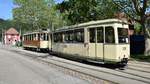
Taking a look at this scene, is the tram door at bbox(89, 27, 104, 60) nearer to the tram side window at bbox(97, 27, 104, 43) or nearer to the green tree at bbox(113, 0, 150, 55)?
the tram side window at bbox(97, 27, 104, 43)

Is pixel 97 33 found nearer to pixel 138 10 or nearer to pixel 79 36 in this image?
pixel 79 36

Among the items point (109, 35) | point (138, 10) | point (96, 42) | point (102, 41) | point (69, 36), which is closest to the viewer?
point (109, 35)

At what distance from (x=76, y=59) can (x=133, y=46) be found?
10636 millimetres

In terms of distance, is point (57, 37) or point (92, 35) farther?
point (57, 37)

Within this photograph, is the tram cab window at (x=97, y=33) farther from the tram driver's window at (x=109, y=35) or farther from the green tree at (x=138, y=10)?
the green tree at (x=138, y=10)

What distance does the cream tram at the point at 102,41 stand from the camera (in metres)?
22.3

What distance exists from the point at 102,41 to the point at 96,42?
822mm

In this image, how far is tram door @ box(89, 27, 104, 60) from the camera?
77.0 feet

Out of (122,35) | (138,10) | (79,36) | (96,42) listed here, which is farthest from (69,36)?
(122,35)

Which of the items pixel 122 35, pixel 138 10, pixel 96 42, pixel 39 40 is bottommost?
pixel 96 42

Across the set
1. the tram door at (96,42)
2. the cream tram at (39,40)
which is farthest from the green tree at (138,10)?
the cream tram at (39,40)

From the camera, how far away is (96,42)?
24047 millimetres

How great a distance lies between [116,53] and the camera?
22.0 meters

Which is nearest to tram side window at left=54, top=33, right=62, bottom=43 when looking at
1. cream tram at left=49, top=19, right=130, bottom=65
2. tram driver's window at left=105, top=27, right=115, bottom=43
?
cream tram at left=49, top=19, right=130, bottom=65
